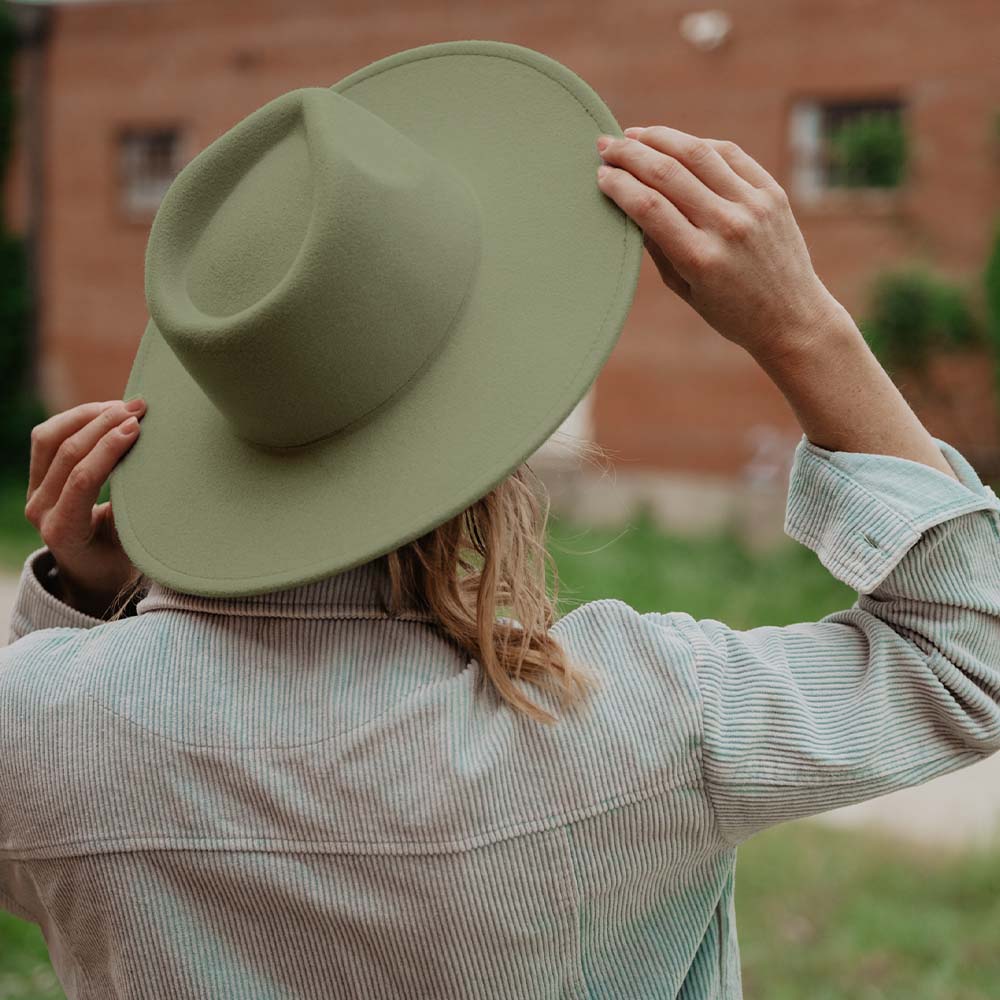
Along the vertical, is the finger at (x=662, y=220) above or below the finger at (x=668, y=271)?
above

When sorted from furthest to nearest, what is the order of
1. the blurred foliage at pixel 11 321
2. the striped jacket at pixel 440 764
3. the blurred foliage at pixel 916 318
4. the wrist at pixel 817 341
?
the blurred foliage at pixel 11 321 < the blurred foliage at pixel 916 318 < the wrist at pixel 817 341 < the striped jacket at pixel 440 764

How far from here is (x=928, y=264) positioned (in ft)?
38.3

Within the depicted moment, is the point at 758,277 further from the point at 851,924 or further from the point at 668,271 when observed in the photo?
the point at 851,924

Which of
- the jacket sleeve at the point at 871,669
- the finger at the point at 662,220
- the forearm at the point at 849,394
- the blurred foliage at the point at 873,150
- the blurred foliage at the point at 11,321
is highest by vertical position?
the finger at the point at 662,220

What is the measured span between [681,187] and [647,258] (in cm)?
1005

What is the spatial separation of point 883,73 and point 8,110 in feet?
36.8

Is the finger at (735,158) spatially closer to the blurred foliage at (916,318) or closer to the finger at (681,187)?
the finger at (681,187)

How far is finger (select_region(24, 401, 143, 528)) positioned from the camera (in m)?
1.32

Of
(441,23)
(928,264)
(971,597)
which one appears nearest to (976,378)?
(928,264)

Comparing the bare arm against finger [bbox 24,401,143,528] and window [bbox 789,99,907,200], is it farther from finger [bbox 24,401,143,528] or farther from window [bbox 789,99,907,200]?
window [bbox 789,99,907,200]

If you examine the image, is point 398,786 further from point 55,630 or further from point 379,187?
point 379,187

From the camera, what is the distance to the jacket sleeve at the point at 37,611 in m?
1.38

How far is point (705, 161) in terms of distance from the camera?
3.70 ft

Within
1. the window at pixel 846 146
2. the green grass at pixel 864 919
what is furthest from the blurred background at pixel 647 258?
the green grass at pixel 864 919
